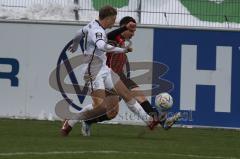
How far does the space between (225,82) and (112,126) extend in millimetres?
2613

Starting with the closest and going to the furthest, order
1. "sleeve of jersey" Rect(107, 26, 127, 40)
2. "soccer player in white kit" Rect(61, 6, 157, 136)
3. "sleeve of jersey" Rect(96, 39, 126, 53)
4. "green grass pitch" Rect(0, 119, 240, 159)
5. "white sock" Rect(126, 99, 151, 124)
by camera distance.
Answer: "green grass pitch" Rect(0, 119, 240, 159), "sleeve of jersey" Rect(96, 39, 126, 53), "soccer player in white kit" Rect(61, 6, 157, 136), "white sock" Rect(126, 99, 151, 124), "sleeve of jersey" Rect(107, 26, 127, 40)

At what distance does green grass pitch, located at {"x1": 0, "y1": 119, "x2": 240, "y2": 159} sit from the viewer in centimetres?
1167

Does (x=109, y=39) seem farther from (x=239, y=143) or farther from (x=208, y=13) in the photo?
(x=208, y=13)

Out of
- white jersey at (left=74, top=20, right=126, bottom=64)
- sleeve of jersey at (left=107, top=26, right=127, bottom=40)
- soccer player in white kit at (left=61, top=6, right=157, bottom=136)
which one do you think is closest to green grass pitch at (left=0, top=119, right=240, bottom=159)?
soccer player in white kit at (left=61, top=6, right=157, bottom=136)

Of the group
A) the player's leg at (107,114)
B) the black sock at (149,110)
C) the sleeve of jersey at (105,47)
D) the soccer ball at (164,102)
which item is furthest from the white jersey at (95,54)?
the soccer ball at (164,102)

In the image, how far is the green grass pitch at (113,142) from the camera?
460 inches

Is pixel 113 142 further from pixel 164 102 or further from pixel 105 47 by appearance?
pixel 164 102

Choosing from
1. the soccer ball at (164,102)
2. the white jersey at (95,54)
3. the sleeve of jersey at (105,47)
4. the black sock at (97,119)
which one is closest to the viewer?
the sleeve of jersey at (105,47)

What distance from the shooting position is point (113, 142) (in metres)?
13.7

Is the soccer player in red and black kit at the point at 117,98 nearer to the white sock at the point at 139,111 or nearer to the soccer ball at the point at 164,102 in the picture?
the white sock at the point at 139,111

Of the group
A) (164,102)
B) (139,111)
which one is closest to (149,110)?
(139,111)

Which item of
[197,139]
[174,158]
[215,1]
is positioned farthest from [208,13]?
[174,158]

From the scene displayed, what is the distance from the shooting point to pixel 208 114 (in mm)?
18344

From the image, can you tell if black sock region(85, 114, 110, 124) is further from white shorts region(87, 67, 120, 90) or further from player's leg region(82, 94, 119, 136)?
white shorts region(87, 67, 120, 90)
